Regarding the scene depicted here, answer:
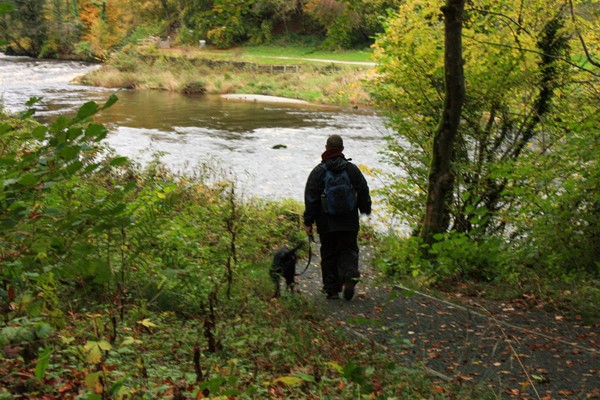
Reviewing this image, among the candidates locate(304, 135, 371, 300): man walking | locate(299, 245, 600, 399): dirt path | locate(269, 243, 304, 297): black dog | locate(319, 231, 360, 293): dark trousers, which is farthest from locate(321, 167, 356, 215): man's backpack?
locate(299, 245, 600, 399): dirt path

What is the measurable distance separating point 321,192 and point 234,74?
3826 centimetres

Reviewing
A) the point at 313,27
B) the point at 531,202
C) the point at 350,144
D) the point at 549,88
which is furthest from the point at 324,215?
the point at 313,27

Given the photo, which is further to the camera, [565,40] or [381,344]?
[565,40]

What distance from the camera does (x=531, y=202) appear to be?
30.3ft

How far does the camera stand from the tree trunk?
8.46 metres

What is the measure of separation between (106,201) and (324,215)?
5.07 meters

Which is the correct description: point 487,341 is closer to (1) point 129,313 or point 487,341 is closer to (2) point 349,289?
(2) point 349,289

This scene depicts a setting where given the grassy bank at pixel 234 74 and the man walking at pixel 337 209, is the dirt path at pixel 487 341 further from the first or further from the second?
the grassy bank at pixel 234 74

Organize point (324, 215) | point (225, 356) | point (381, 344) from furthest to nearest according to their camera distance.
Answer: point (324, 215), point (381, 344), point (225, 356)

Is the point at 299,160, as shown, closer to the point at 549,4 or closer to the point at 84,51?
the point at 549,4

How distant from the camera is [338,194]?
8141mm

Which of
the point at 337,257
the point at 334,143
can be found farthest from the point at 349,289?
the point at 334,143

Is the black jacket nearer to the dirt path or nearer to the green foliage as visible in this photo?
the dirt path

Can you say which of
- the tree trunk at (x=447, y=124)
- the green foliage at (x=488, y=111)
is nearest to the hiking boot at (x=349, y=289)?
the green foliage at (x=488, y=111)
